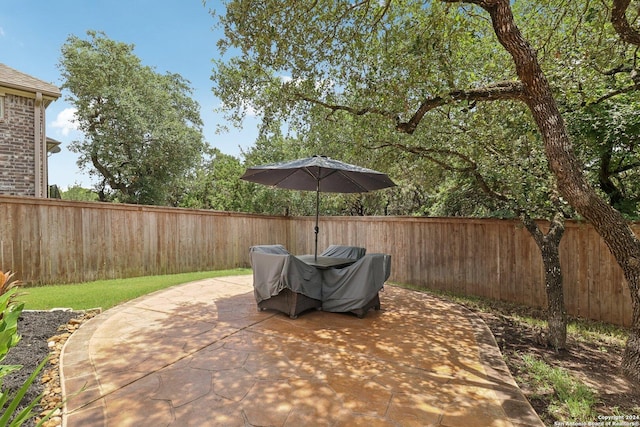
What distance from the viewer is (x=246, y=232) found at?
9148 millimetres

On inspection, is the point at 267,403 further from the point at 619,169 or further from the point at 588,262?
the point at 619,169

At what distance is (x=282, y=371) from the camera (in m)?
2.75

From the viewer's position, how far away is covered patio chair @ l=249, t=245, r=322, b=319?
412cm

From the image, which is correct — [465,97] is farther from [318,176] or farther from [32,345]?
[32,345]

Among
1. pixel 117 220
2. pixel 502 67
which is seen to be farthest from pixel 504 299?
pixel 117 220

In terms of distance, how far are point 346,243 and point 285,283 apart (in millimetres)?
4592

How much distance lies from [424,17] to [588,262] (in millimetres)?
4338

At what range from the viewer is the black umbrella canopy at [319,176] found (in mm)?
Result: 4441

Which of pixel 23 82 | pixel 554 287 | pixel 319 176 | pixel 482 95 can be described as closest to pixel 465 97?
pixel 482 95

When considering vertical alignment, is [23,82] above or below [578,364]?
above

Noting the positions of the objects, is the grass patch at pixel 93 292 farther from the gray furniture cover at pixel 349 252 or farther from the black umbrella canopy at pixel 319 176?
the gray furniture cover at pixel 349 252

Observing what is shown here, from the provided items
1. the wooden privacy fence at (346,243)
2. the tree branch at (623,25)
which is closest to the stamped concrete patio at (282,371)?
the wooden privacy fence at (346,243)

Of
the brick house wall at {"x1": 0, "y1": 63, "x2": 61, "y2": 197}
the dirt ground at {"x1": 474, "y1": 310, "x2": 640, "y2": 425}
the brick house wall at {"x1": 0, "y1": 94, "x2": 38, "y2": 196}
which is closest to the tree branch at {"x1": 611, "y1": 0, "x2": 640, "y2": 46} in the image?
the dirt ground at {"x1": 474, "y1": 310, "x2": 640, "y2": 425}

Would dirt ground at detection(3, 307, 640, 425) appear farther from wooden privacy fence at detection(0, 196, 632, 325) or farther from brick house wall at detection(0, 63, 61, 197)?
brick house wall at detection(0, 63, 61, 197)
